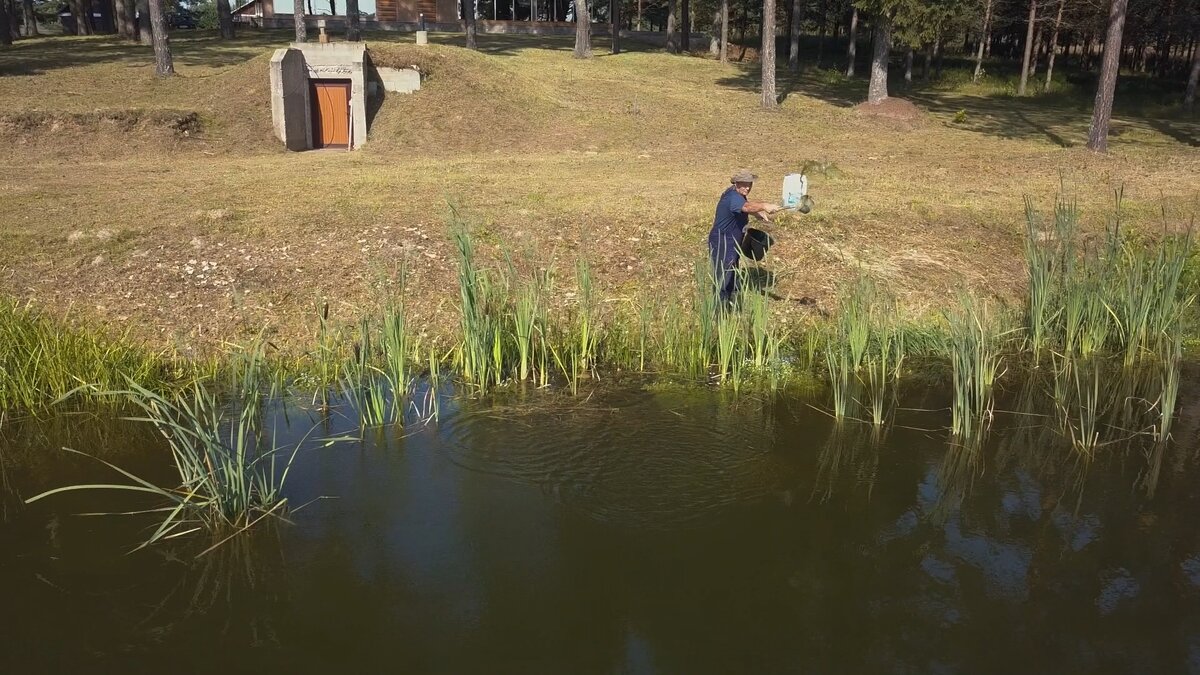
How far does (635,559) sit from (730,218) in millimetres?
4057

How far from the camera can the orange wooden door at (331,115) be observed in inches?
814

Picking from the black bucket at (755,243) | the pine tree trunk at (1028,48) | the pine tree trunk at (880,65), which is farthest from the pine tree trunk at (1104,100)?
the black bucket at (755,243)

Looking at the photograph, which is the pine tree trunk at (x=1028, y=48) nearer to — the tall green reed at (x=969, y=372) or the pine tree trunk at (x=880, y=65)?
the pine tree trunk at (x=880, y=65)

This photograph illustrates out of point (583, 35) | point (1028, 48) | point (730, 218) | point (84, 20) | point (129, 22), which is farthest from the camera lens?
point (84, 20)

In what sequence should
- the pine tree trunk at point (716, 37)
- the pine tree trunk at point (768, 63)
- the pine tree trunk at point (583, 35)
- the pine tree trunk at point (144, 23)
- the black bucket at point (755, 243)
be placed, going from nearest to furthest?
the black bucket at point (755, 243) → the pine tree trunk at point (768, 63) → the pine tree trunk at point (144, 23) → the pine tree trunk at point (583, 35) → the pine tree trunk at point (716, 37)

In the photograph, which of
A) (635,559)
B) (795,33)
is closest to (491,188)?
(635,559)

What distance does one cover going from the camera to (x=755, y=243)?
850 cm

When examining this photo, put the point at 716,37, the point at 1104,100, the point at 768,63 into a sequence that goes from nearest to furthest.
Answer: the point at 1104,100, the point at 768,63, the point at 716,37

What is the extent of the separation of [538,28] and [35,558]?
43.4 meters

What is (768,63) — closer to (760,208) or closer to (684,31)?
(684,31)

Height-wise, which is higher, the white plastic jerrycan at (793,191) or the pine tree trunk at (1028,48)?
the pine tree trunk at (1028,48)

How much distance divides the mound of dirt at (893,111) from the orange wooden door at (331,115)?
12636mm

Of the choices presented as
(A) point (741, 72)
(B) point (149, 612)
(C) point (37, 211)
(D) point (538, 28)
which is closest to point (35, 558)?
(B) point (149, 612)

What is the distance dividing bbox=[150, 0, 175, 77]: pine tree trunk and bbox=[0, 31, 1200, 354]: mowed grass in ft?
2.12
